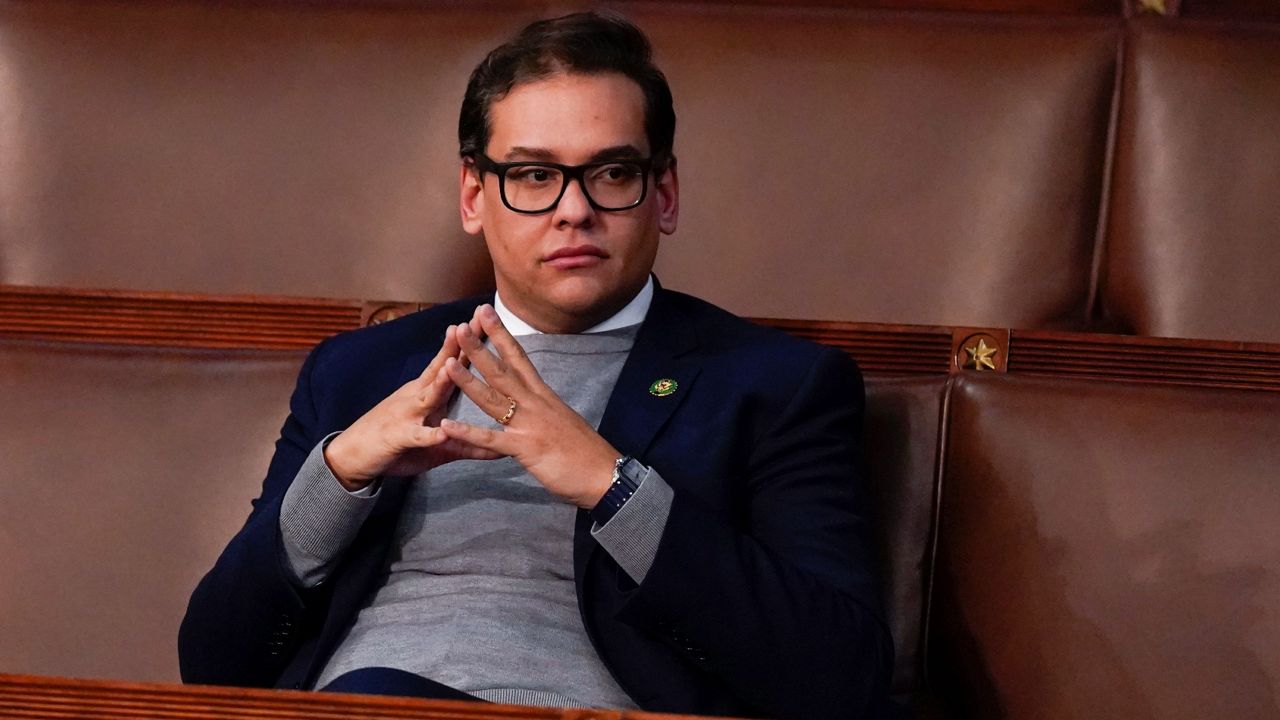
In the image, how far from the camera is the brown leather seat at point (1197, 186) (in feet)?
4.14

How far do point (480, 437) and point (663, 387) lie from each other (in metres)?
0.16

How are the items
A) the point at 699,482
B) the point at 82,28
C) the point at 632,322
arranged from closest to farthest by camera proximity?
the point at 699,482 < the point at 632,322 < the point at 82,28

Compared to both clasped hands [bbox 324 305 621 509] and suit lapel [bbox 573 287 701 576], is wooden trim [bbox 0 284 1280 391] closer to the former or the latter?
suit lapel [bbox 573 287 701 576]

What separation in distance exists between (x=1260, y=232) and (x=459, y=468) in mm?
700

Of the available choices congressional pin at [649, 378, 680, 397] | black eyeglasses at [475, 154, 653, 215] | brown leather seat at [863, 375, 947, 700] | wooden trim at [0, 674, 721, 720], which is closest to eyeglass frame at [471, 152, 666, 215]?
black eyeglasses at [475, 154, 653, 215]

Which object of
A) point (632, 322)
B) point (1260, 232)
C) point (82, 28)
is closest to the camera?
point (632, 322)

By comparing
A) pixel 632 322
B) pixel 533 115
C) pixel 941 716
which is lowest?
pixel 941 716

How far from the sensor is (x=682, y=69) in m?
1.33

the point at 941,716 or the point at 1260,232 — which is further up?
the point at 1260,232

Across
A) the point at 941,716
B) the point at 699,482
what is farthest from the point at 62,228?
the point at 941,716

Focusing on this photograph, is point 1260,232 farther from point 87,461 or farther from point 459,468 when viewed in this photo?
point 87,461

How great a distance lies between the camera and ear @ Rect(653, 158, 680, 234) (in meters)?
1.04

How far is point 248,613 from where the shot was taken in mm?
921

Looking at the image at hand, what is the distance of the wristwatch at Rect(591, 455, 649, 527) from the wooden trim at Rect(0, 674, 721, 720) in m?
0.24
